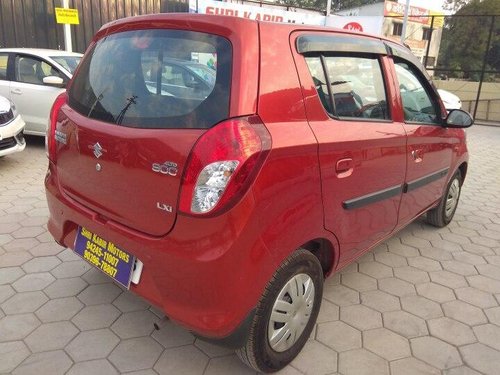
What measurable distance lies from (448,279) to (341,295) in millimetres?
918

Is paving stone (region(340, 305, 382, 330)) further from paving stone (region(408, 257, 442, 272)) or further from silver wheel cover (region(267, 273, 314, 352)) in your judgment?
paving stone (region(408, 257, 442, 272))

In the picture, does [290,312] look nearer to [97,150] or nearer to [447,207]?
[97,150]

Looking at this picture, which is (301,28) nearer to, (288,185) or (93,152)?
(288,185)

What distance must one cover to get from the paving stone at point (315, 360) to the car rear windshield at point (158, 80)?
4.49 ft

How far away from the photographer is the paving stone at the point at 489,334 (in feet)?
8.11

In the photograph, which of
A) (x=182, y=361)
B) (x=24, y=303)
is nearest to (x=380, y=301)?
(x=182, y=361)

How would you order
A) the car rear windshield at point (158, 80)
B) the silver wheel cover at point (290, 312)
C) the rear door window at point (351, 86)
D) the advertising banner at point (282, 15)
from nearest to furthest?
the car rear windshield at point (158, 80), the silver wheel cover at point (290, 312), the rear door window at point (351, 86), the advertising banner at point (282, 15)

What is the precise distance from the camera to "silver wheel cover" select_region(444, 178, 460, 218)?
4105 millimetres

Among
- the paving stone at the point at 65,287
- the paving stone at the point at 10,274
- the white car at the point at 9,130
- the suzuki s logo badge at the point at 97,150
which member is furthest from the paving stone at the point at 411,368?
the white car at the point at 9,130

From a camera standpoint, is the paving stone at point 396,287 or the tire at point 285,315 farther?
the paving stone at point 396,287

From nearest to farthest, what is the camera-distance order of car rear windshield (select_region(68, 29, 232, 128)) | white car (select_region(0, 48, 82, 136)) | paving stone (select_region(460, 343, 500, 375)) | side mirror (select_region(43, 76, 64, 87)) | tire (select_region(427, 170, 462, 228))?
1. car rear windshield (select_region(68, 29, 232, 128))
2. paving stone (select_region(460, 343, 500, 375))
3. tire (select_region(427, 170, 462, 228))
4. side mirror (select_region(43, 76, 64, 87))
5. white car (select_region(0, 48, 82, 136))

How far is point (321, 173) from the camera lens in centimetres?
204

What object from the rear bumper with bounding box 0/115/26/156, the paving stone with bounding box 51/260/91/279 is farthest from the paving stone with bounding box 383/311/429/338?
the rear bumper with bounding box 0/115/26/156

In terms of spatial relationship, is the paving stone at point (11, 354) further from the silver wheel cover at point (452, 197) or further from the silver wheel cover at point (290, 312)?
the silver wheel cover at point (452, 197)
